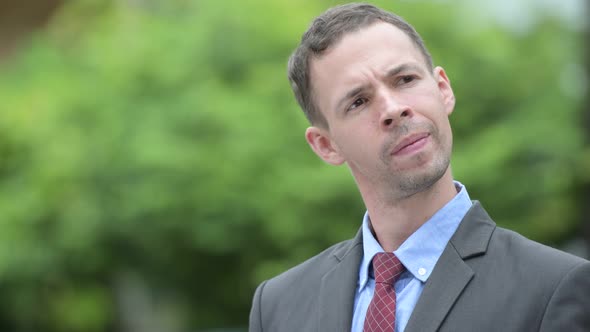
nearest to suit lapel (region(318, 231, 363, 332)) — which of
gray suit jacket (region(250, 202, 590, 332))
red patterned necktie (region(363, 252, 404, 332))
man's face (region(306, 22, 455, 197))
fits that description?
gray suit jacket (region(250, 202, 590, 332))

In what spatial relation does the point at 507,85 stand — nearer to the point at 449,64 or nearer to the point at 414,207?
the point at 449,64

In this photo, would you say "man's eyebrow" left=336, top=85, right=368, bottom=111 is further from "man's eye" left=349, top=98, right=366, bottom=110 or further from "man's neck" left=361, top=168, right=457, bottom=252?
"man's neck" left=361, top=168, right=457, bottom=252

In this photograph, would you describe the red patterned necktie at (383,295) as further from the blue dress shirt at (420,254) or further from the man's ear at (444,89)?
the man's ear at (444,89)

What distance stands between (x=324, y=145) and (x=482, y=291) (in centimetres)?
77

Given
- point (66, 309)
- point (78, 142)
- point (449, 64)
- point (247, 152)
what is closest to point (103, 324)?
point (66, 309)

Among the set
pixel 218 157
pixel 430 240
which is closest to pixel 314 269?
pixel 430 240

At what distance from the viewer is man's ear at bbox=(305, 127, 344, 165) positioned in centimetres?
273

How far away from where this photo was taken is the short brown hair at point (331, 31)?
8.50 ft

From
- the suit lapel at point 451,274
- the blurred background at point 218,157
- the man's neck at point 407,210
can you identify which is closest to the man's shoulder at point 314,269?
the man's neck at point 407,210

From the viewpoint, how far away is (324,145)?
2.78 m

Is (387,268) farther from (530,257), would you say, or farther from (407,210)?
(530,257)

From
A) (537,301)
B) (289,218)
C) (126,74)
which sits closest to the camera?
(537,301)

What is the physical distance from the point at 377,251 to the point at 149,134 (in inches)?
242

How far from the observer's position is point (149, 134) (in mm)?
8422
